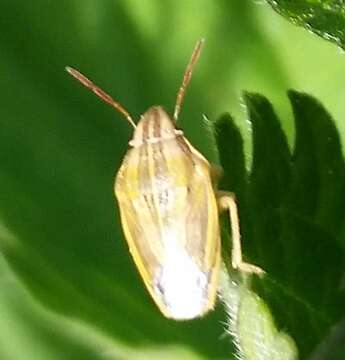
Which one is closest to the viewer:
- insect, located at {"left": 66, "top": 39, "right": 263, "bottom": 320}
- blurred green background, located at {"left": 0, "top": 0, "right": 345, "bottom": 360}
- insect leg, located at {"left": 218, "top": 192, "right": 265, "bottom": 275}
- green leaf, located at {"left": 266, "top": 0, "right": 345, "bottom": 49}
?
green leaf, located at {"left": 266, "top": 0, "right": 345, "bottom": 49}

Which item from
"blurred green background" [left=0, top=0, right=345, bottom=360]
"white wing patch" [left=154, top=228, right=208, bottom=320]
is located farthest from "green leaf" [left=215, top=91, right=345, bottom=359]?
"blurred green background" [left=0, top=0, right=345, bottom=360]

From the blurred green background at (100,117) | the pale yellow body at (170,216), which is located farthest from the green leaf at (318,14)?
the blurred green background at (100,117)

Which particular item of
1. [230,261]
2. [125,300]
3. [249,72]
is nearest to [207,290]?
[230,261]

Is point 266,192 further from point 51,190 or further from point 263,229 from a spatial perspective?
point 51,190

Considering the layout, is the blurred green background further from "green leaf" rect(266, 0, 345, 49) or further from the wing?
"green leaf" rect(266, 0, 345, 49)

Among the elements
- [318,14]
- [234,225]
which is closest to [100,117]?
[234,225]

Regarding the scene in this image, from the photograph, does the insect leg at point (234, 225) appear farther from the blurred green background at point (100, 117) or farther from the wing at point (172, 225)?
the blurred green background at point (100, 117)
